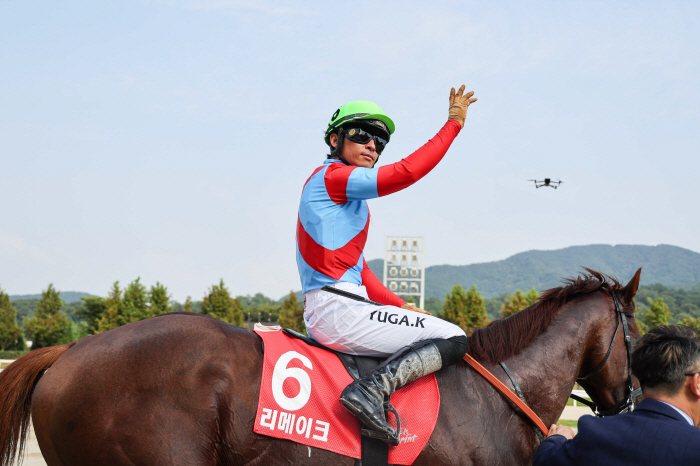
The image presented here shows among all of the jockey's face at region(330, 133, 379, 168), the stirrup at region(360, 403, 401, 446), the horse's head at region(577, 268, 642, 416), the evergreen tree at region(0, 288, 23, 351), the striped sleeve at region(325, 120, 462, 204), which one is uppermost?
the jockey's face at region(330, 133, 379, 168)

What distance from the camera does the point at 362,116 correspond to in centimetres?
339

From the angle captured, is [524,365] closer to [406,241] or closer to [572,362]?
[572,362]

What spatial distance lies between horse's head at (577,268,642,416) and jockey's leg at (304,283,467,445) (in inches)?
43.8

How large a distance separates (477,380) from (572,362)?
734 mm

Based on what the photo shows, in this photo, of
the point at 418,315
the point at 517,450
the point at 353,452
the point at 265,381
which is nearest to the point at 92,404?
the point at 265,381

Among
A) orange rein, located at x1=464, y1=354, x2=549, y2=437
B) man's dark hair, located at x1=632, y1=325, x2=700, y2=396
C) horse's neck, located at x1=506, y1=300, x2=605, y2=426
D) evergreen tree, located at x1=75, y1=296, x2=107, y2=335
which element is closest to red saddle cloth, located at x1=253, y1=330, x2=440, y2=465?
orange rein, located at x1=464, y1=354, x2=549, y2=437

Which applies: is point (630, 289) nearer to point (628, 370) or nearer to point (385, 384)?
point (628, 370)

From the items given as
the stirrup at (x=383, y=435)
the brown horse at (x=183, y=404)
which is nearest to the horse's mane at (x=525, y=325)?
the brown horse at (x=183, y=404)

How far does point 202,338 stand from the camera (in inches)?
112

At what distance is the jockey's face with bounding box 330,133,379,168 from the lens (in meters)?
3.44

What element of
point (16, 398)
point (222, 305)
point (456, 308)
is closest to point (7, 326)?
point (222, 305)

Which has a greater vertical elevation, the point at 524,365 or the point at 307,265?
the point at 307,265

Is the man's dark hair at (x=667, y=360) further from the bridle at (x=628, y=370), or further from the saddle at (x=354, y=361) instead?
the bridle at (x=628, y=370)

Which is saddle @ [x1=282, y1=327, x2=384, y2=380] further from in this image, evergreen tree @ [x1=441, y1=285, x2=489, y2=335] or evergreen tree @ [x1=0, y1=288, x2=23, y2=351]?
evergreen tree @ [x1=0, y1=288, x2=23, y2=351]
